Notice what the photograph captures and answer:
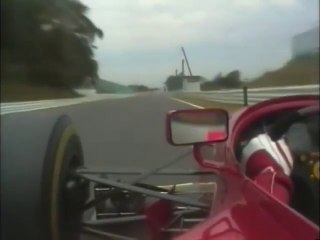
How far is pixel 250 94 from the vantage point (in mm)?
2637

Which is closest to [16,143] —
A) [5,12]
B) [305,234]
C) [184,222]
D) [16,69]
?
[16,69]

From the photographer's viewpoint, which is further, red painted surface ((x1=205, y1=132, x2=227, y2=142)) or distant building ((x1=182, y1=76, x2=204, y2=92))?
distant building ((x1=182, y1=76, x2=204, y2=92))

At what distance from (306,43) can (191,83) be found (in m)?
0.60

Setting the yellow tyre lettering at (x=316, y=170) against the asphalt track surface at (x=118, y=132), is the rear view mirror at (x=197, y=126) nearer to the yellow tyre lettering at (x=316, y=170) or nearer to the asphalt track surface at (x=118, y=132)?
the asphalt track surface at (x=118, y=132)

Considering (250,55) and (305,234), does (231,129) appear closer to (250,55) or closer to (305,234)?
(250,55)

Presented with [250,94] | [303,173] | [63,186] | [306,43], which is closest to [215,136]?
[250,94]

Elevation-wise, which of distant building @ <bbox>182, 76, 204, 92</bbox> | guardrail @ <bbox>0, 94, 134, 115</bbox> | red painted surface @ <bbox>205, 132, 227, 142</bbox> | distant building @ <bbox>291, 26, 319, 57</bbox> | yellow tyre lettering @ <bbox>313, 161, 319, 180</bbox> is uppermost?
distant building @ <bbox>291, 26, 319, 57</bbox>

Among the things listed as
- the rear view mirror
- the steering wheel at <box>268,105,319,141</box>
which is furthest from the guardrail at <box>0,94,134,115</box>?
the steering wheel at <box>268,105,319,141</box>

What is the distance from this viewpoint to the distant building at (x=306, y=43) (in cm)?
218

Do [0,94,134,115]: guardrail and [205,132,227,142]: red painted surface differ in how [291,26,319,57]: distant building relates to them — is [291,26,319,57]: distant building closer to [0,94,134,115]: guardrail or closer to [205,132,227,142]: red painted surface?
[205,132,227,142]: red painted surface

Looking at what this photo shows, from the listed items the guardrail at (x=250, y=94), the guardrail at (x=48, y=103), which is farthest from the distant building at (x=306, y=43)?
the guardrail at (x=48, y=103)

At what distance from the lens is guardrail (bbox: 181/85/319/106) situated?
8.28ft

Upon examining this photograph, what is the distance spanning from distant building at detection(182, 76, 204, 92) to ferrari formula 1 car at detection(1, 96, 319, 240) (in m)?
0.17

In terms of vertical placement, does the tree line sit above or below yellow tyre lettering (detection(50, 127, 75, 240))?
above
